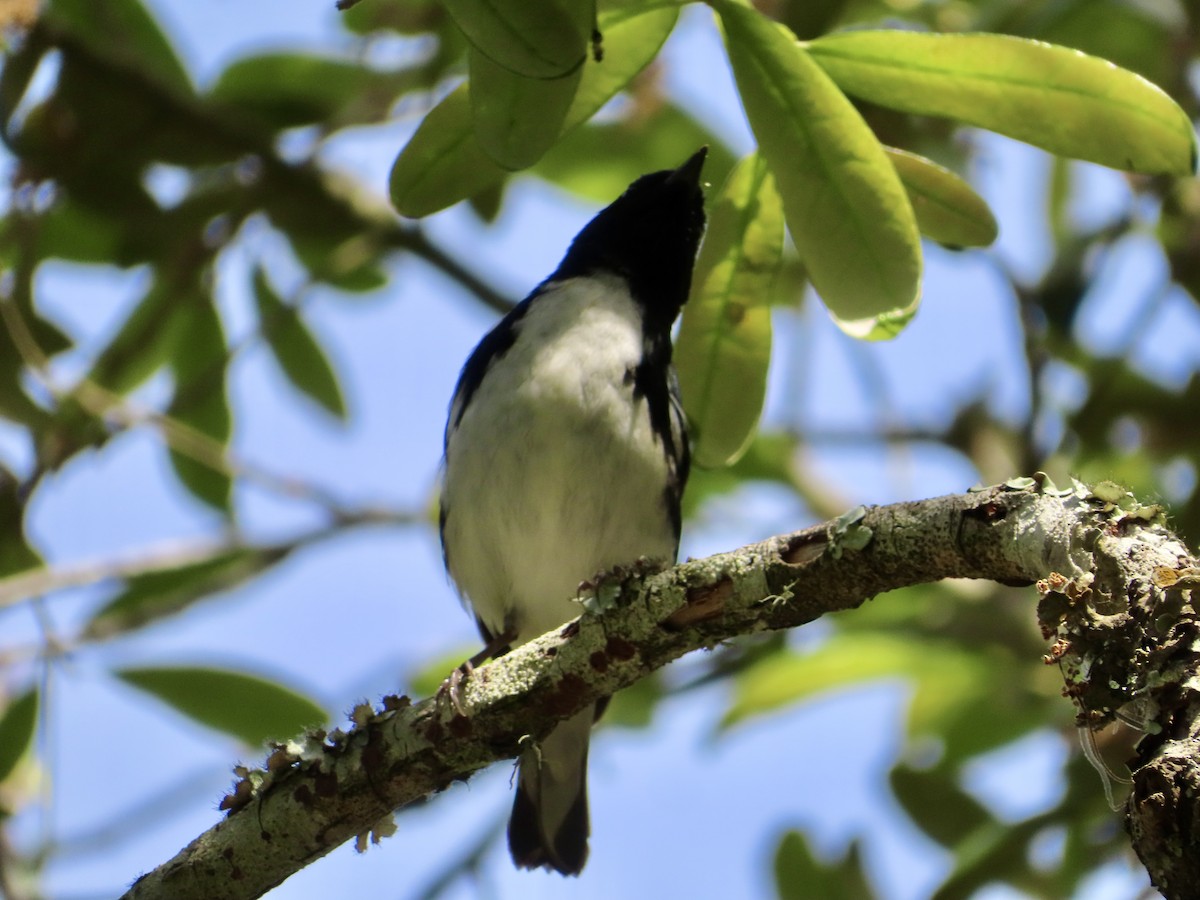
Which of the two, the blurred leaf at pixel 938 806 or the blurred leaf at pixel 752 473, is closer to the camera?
the blurred leaf at pixel 938 806

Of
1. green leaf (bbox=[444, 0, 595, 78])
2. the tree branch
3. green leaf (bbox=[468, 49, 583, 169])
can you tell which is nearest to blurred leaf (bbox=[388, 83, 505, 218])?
green leaf (bbox=[468, 49, 583, 169])

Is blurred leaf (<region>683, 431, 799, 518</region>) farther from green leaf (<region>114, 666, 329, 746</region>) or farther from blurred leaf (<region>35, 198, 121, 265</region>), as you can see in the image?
blurred leaf (<region>35, 198, 121, 265</region>)

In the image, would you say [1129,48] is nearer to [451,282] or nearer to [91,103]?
[451,282]

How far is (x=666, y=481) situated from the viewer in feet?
11.7

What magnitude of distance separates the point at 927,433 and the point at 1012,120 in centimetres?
276

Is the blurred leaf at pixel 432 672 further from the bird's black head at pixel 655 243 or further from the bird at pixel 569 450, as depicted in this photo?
the bird's black head at pixel 655 243

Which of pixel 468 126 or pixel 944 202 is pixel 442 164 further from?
pixel 944 202

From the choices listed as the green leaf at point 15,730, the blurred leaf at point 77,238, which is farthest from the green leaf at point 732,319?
the blurred leaf at point 77,238

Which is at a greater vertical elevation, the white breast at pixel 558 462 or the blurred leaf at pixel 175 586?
the blurred leaf at pixel 175 586

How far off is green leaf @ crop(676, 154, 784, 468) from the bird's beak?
1213 mm

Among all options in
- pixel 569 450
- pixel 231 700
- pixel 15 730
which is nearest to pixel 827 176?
pixel 569 450

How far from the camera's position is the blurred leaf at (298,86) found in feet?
13.5

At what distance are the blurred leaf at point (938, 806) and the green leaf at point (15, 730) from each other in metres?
2.43

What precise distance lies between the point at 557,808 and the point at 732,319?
1928mm
